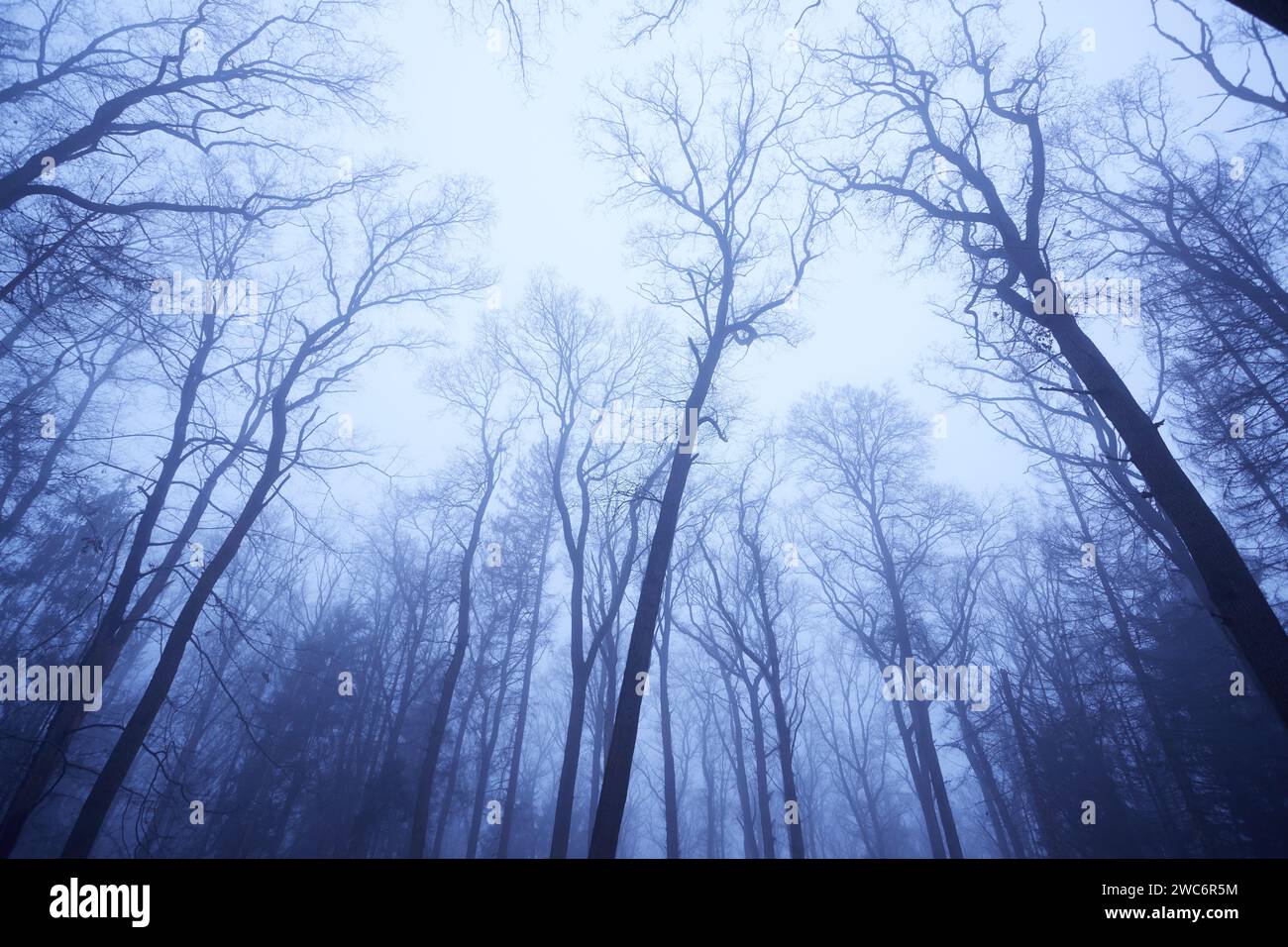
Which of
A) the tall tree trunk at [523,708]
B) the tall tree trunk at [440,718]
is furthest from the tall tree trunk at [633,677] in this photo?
the tall tree trunk at [523,708]

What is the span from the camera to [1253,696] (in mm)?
13680

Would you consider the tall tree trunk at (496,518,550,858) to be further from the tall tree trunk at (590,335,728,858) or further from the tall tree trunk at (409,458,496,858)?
the tall tree trunk at (590,335,728,858)

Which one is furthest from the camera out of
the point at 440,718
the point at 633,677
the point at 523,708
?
the point at 523,708

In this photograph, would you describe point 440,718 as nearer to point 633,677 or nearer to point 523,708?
point 523,708

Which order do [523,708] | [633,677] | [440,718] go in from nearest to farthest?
[633,677] → [440,718] → [523,708]

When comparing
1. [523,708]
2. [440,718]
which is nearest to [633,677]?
[440,718]

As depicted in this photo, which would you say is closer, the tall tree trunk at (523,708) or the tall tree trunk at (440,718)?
the tall tree trunk at (440,718)

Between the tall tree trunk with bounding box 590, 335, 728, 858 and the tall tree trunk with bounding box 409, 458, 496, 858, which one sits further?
the tall tree trunk with bounding box 409, 458, 496, 858

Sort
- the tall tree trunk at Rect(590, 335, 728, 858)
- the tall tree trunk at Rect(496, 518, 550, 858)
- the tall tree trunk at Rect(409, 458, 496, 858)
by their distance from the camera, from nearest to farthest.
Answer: the tall tree trunk at Rect(590, 335, 728, 858) < the tall tree trunk at Rect(409, 458, 496, 858) < the tall tree trunk at Rect(496, 518, 550, 858)

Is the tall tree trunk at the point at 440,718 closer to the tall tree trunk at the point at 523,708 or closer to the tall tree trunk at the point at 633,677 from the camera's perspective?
the tall tree trunk at the point at 523,708

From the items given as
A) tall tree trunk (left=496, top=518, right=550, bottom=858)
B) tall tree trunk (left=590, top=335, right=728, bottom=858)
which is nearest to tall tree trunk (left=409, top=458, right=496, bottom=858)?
tall tree trunk (left=496, top=518, right=550, bottom=858)

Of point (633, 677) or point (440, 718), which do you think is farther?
point (440, 718)
